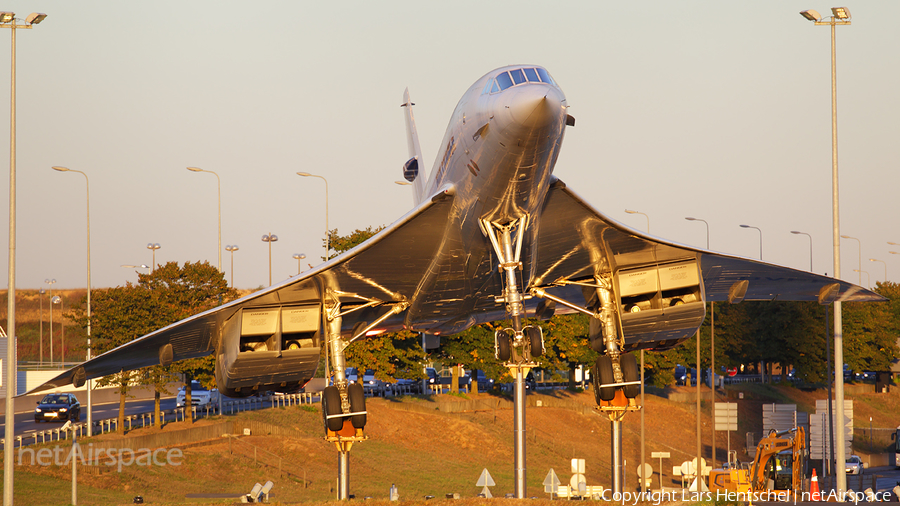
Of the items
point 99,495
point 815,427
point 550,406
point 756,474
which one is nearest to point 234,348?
point 99,495

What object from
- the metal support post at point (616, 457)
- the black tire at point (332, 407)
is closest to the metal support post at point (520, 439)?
the metal support post at point (616, 457)

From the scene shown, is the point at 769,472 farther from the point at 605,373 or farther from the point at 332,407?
the point at 332,407

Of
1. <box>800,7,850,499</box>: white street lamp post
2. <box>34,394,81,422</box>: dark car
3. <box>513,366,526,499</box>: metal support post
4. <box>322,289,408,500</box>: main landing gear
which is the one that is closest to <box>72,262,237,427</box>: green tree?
<box>34,394,81,422</box>: dark car

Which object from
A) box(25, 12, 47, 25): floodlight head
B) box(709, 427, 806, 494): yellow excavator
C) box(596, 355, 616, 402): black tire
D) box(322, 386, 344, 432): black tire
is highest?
box(25, 12, 47, 25): floodlight head

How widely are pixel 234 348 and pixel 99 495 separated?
15516 mm

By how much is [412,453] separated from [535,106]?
3759 cm

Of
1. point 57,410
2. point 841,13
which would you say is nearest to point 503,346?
point 841,13

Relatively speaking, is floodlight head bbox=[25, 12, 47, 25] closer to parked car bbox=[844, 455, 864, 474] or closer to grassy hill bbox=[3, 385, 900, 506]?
grassy hill bbox=[3, 385, 900, 506]

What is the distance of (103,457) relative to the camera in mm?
32312

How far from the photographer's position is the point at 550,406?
5944 cm

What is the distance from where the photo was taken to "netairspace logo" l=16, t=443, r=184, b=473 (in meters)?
30.5

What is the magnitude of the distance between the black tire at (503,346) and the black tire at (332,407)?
4371 mm

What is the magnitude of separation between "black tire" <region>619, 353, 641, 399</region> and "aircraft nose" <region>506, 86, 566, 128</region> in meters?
8.81

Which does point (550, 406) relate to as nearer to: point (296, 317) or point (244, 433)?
point (244, 433)
